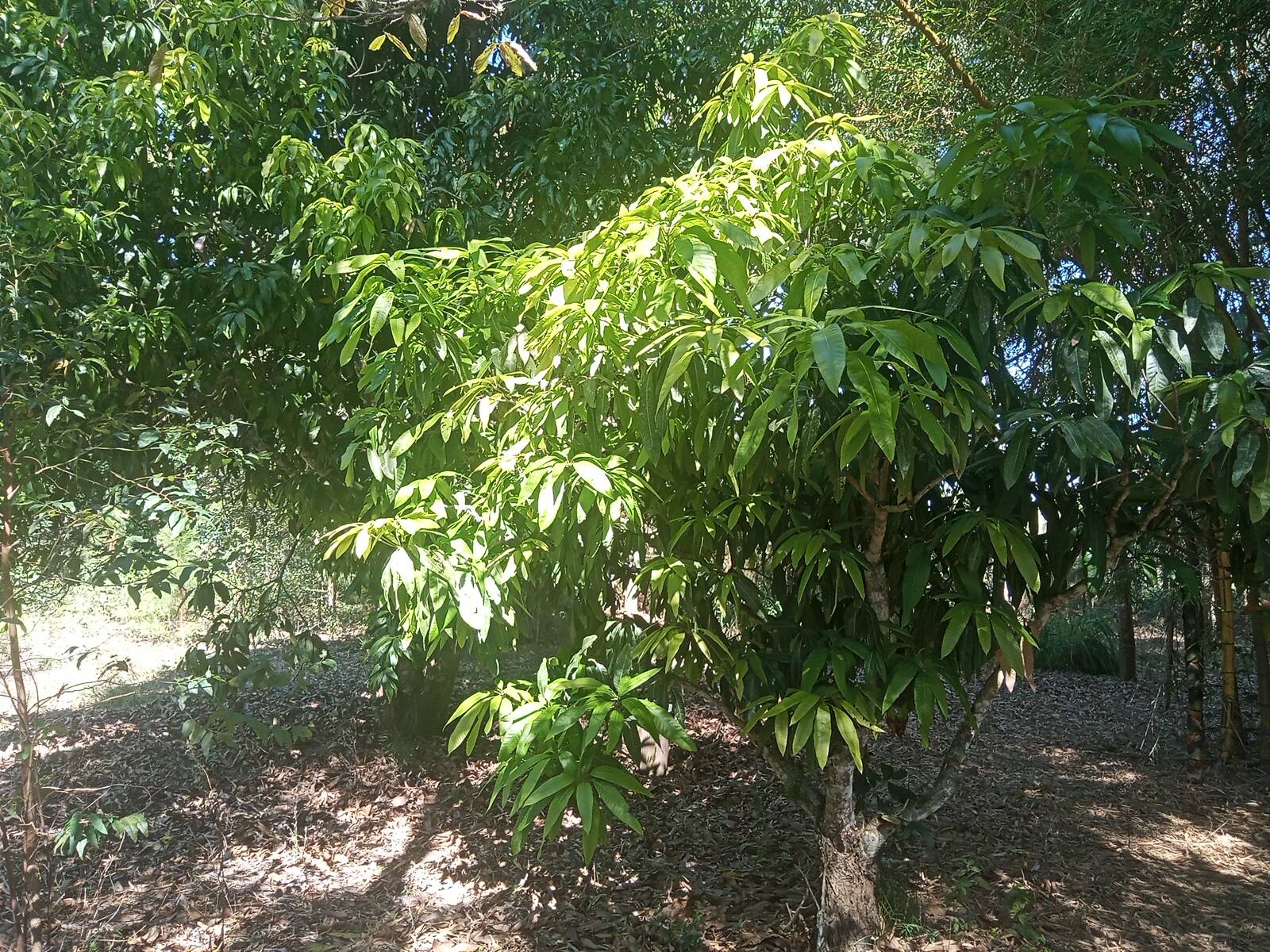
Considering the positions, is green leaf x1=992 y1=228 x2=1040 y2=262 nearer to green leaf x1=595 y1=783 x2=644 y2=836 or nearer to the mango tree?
the mango tree

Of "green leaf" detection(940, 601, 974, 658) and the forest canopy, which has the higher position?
the forest canopy

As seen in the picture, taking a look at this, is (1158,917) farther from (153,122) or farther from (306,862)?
(153,122)

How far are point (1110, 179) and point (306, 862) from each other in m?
3.61

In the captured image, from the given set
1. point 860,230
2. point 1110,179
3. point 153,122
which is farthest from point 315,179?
point 1110,179

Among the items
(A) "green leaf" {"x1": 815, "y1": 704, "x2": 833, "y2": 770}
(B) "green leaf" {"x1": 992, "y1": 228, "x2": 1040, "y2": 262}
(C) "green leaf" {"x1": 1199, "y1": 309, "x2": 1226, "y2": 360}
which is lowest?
(A) "green leaf" {"x1": 815, "y1": 704, "x2": 833, "y2": 770}

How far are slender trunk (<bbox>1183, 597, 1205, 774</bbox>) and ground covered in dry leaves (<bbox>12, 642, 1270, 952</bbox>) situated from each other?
12 cm

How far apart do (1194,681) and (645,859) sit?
2585mm

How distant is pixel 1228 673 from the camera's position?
380 centimetres

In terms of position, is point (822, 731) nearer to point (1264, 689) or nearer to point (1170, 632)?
point (1264, 689)

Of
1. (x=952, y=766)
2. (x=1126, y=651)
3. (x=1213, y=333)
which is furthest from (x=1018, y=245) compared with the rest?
(x=1126, y=651)

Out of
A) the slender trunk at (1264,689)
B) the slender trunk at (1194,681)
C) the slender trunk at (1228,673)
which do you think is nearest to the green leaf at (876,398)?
the slender trunk at (1228,673)

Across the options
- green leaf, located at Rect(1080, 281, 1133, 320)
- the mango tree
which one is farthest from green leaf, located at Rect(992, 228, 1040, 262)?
green leaf, located at Rect(1080, 281, 1133, 320)

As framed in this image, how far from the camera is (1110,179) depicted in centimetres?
168

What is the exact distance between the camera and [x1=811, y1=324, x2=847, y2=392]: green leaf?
1.21 metres
